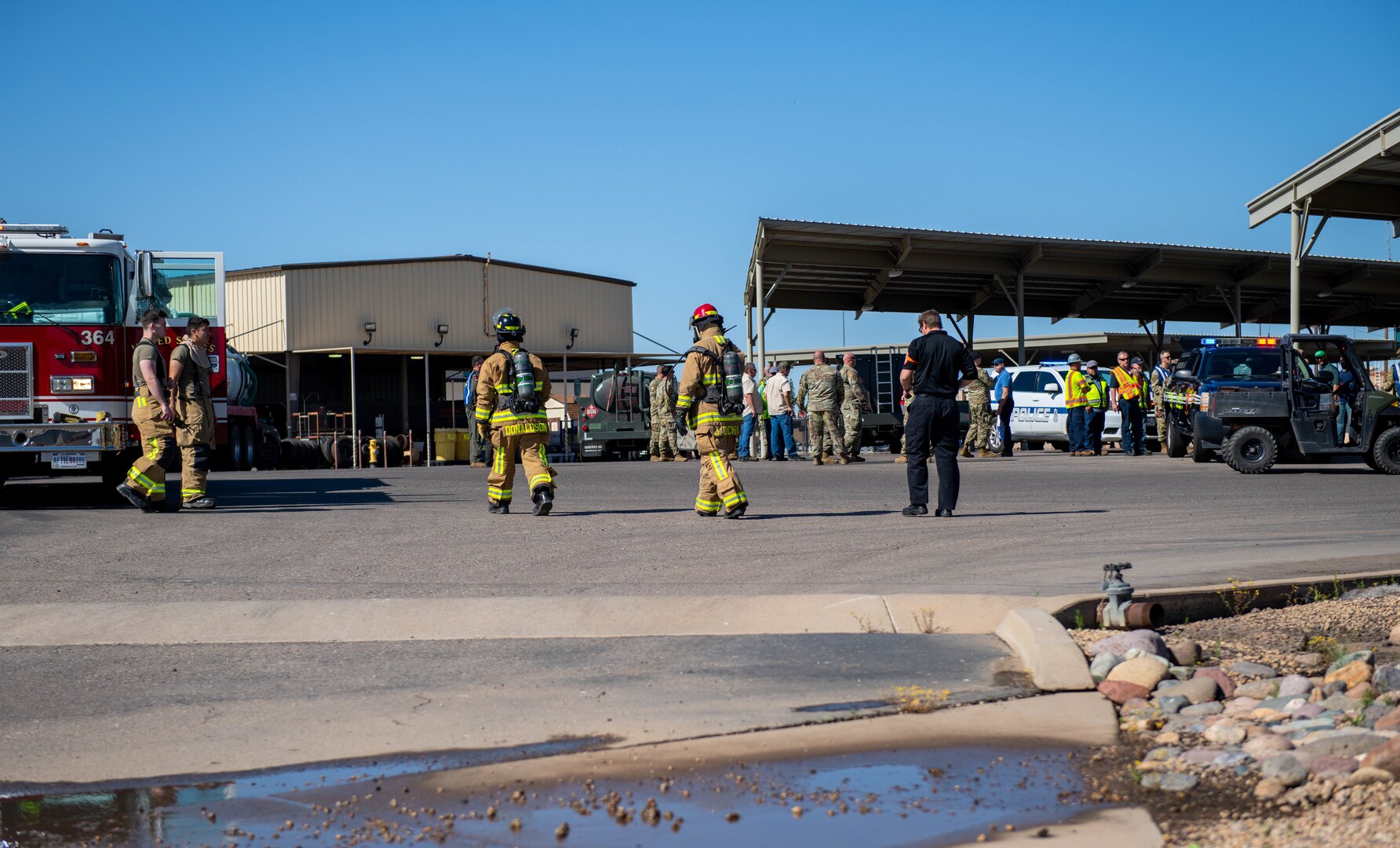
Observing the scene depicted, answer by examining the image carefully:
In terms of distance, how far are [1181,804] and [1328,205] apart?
960 inches

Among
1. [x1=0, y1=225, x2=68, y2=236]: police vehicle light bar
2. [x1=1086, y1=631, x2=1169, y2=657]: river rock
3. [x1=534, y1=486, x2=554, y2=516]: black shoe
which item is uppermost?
[x1=0, y1=225, x2=68, y2=236]: police vehicle light bar

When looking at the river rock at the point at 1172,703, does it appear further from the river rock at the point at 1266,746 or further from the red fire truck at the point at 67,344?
the red fire truck at the point at 67,344

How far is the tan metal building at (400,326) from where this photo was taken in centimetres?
4412

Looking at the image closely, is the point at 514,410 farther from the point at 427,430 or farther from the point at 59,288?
the point at 427,430

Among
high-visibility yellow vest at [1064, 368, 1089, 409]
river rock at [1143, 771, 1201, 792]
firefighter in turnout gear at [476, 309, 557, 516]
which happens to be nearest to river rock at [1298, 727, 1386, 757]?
river rock at [1143, 771, 1201, 792]

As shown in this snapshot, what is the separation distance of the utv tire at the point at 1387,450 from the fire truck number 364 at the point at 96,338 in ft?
52.4

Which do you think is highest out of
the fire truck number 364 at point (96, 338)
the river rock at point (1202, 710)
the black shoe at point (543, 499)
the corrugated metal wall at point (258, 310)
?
the corrugated metal wall at point (258, 310)

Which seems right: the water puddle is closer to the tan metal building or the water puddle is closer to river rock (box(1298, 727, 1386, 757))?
river rock (box(1298, 727, 1386, 757))

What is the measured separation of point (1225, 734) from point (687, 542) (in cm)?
630

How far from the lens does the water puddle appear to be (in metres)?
3.98

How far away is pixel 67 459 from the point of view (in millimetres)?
14398

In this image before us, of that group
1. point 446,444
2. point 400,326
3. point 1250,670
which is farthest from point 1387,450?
point 400,326

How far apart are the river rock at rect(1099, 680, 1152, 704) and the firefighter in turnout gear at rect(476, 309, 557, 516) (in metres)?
7.91

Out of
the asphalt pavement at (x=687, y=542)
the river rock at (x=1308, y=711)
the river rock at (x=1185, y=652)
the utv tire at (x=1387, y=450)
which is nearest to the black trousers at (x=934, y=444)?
the asphalt pavement at (x=687, y=542)
